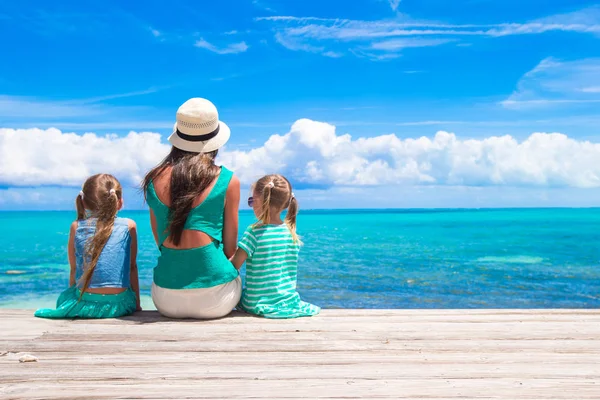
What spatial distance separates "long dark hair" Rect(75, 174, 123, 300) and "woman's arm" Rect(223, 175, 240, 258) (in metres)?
0.95

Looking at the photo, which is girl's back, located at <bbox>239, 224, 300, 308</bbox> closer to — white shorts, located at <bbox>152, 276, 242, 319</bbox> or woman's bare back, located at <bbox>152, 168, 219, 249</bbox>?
white shorts, located at <bbox>152, 276, 242, 319</bbox>

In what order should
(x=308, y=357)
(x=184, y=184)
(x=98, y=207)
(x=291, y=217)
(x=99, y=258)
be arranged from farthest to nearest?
(x=291, y=217)
(x=98, y=207)
(x=99, y=258)
(x=184, y=184)
(x=308, y=357)

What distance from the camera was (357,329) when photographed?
3852 mm

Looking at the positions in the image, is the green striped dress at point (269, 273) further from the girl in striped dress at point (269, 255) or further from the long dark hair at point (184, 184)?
the long dark hair at point (184, 184)

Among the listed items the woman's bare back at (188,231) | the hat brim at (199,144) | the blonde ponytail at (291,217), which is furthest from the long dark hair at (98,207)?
the blonde ponytail at (291,217)

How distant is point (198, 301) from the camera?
13.1 ft

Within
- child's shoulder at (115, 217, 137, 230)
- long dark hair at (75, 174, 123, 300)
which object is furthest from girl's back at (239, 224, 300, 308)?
long dark hair at (75, 174, 123, 300)

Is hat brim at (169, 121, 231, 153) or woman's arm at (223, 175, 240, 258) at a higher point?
hat brim at (169, 121, 231, 153)

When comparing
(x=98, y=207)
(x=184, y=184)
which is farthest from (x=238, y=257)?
(x=98, y=207)

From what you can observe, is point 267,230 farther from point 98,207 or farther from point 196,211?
point 98,207

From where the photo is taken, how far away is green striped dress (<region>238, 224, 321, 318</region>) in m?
4.19

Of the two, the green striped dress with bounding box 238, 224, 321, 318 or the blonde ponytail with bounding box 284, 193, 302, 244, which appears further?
the blonde ponytail with bounding box 284, 193, 302, 244

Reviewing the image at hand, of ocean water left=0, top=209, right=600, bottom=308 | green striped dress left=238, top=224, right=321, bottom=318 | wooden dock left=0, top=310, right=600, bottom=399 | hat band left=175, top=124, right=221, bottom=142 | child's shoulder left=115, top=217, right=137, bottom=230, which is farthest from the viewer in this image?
ocean water left=0, top=209, right=600, bottom=308

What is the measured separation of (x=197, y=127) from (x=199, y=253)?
3.18 feet
